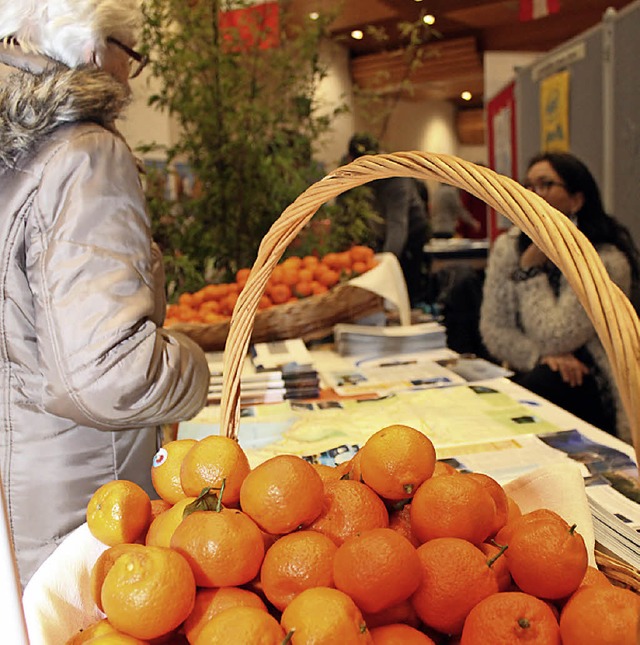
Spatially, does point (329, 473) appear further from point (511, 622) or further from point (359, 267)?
point (359, 267)

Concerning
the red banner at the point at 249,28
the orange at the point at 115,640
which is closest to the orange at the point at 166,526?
the orange at the point at 115,640

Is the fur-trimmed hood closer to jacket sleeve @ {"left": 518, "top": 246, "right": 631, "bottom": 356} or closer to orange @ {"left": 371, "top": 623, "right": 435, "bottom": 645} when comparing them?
orange @ {"left": 371, "top": 623, "right": 435, "bottom": 645}

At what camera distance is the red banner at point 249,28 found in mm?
2594

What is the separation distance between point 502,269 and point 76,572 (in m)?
2.07

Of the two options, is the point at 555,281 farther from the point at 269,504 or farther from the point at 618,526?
the point at 269,504

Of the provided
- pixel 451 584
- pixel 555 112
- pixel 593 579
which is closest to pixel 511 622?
pixel 451 584

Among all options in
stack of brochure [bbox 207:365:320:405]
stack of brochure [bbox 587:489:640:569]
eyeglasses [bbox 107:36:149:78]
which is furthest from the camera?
stack of brochure [bbox 207:365:320:405]

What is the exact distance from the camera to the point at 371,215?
2.86 metres

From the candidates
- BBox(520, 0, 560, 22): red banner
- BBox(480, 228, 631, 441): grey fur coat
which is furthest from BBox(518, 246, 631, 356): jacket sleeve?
BBox(520, 0, 560, 22): red banner

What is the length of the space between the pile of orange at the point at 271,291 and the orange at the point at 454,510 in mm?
1591

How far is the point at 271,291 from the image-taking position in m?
2.34

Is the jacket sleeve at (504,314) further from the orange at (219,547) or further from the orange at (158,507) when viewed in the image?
the orange at (219,547)

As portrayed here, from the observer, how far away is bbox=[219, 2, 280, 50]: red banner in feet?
8.51

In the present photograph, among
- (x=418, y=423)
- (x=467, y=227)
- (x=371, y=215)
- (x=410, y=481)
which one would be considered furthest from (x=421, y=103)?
(x=410, y=481)
